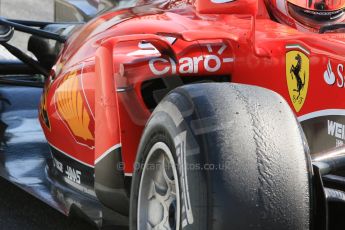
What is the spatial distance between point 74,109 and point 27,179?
0.73 metres

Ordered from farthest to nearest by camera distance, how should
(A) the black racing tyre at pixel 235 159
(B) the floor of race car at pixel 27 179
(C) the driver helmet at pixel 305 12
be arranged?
(B) the floor of race car at pixel 27 179, (C) the driver helmet at pixel 305 12, (A) the black racing tyre at pixel 235 159

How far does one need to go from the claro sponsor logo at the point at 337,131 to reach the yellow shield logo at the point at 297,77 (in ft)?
0.47

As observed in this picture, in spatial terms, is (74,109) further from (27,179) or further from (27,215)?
(27,215)

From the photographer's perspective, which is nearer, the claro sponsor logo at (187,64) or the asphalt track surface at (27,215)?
the claro sponsor logo at (187,64)

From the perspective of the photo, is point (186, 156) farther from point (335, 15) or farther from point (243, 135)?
point (335, 15)

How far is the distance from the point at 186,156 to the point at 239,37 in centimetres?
85

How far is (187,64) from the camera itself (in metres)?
3.03

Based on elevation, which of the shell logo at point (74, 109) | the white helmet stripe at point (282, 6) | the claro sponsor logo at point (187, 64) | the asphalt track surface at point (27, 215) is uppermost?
the white helmet stripe at point (282, 6)

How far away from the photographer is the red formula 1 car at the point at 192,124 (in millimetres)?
2312

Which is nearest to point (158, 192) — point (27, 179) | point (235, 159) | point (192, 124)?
point (192, 124)

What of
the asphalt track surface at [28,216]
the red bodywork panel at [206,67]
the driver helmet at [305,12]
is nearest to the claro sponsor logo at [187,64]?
the red bodywork panel at [206,67]

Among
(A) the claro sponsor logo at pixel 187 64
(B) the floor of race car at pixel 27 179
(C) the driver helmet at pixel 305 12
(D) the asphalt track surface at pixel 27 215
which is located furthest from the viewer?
(D) the asphalt track surface at pixel 27 215

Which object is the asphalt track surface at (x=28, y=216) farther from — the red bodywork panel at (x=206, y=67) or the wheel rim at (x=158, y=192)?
the wheel rim at (x=158, y=192)

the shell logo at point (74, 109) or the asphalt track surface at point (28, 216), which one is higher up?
the shell logo at point (74, 109)
